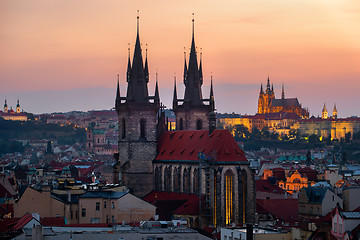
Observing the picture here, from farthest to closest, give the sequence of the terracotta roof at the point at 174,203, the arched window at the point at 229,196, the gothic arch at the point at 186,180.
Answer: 1. the gothic arch at the point at 186,180
2. the arched window at the point at 229,196
3. the terracotta roof at the point at 174,203

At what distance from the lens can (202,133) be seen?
95000 mm

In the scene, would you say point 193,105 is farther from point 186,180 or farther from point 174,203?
point 174,203

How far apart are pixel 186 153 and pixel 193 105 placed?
11077 mm

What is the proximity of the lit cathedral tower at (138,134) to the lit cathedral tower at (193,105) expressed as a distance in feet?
17.4

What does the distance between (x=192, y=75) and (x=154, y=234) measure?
51533mm

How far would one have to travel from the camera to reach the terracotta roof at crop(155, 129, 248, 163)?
88688mm

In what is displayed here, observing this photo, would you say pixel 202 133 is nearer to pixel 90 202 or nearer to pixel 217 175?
pixel 217 175

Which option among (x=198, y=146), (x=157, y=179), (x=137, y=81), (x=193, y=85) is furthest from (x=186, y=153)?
(x=193, y=85)

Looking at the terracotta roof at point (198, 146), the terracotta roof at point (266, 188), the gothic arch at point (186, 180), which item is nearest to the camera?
the terracotta roof at point (198, 146)

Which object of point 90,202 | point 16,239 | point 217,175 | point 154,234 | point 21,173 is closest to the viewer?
point 16,239

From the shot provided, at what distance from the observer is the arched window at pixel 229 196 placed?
87.4 meters

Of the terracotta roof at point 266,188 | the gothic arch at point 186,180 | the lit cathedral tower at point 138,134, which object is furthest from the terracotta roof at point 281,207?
the terracotta roof at point 266,188

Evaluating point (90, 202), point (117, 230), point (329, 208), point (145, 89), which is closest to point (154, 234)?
point (117, 230)

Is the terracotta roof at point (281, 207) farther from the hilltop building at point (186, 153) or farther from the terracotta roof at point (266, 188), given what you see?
the terracotta roof at point (266, 188)
